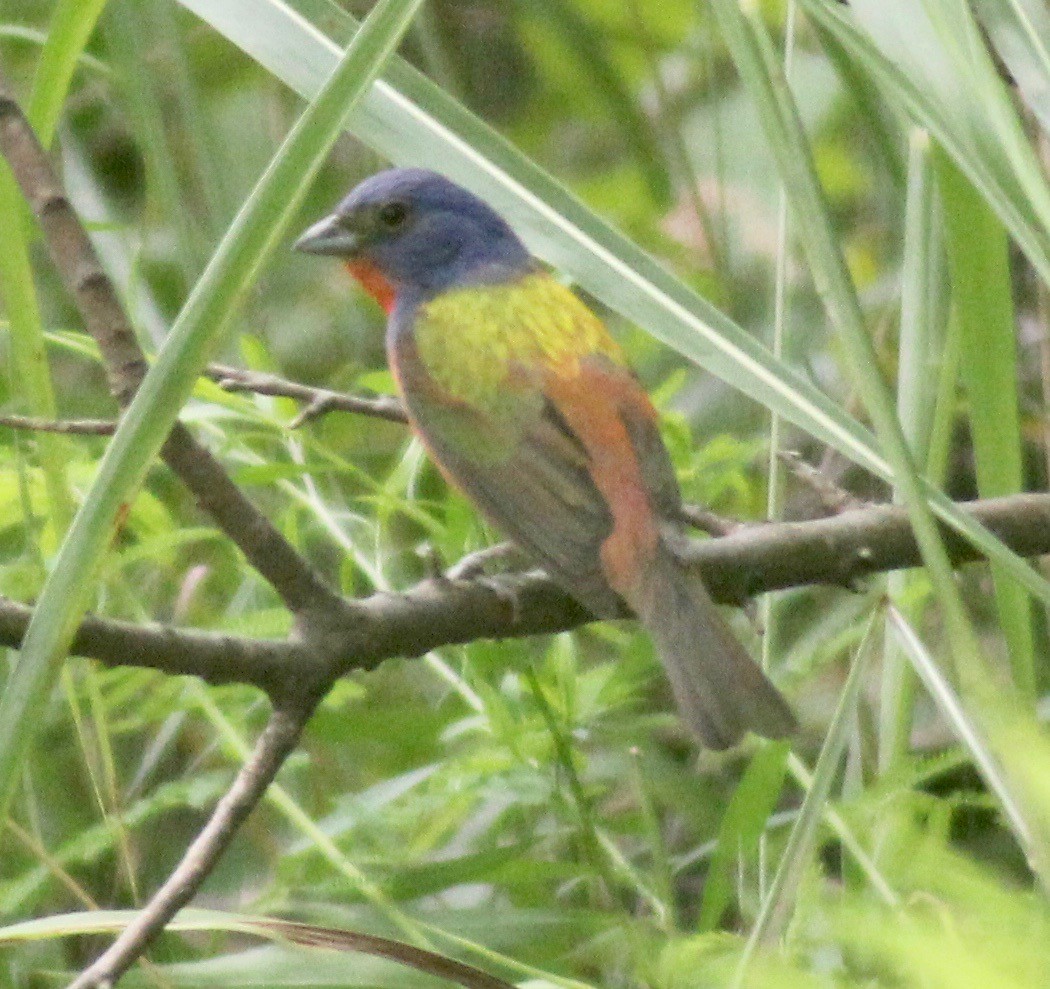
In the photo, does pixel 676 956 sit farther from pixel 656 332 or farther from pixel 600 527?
pixel 600 527

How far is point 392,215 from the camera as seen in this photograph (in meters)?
3.37

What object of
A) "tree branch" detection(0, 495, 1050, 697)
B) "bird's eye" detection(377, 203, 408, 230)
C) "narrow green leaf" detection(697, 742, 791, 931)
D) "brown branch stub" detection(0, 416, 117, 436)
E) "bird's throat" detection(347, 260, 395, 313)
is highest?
"bird's eye" detection(377, 203, 408, 230)

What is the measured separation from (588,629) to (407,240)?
927 mm

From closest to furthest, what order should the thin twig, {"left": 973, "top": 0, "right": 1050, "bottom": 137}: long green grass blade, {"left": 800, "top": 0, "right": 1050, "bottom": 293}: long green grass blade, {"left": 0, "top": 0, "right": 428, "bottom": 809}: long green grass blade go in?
{"left": 0, "top": 0, "right": 428, "bottom": 809}: long green grass blade
{"left": 800, "top": 0, "right": 1050, "bottom": 293}: long green grass blade
{"left": 973, "top": 0, "right": 1050, "bottom": 137}: long green grass blade
the thin twig

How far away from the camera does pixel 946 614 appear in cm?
102

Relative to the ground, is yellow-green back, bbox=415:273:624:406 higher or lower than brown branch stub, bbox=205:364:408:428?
lower

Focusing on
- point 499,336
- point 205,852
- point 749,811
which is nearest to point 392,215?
point 499,336

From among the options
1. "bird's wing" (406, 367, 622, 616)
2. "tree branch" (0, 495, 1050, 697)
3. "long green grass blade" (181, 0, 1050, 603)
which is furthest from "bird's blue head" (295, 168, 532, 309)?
"long green grass blade" (181, 0, 1050, 603)

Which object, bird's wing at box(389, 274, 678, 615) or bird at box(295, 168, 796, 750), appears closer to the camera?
bird at box(295, 168, 796, 750)

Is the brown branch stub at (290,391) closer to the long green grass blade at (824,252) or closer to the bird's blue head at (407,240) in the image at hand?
the long green grass blade at (824,252)

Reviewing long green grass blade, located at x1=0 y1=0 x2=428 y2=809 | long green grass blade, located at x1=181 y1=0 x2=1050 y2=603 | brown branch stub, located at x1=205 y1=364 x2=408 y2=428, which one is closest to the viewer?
long green grass blade, located at x1=0 y1=0 x2=428 y2=809

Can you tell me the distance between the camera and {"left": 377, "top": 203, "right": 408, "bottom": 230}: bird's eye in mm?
3355

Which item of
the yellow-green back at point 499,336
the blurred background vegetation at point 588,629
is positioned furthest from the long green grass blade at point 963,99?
the yellow-green back at point 499,336

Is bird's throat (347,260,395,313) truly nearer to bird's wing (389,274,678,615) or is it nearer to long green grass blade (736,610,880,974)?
bird's wing (389,274,678,615)
